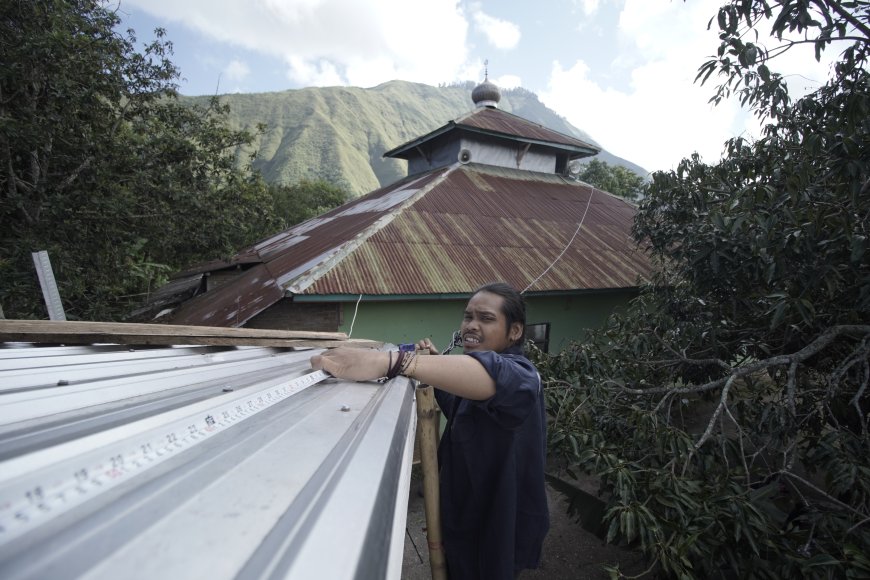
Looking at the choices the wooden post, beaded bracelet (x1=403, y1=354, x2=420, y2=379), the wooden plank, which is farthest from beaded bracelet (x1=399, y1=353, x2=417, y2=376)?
the wooden plank

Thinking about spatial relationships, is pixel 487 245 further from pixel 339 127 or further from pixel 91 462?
pixel 339 127

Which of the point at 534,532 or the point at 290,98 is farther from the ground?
the point at 290,98

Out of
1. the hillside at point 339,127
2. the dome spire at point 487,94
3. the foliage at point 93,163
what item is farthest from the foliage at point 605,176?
the hillside at point 339,127

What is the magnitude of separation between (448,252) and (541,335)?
7.28ft

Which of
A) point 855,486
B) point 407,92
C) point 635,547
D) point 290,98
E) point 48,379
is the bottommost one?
point 635,547

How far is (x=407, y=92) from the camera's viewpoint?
151250 millimetres

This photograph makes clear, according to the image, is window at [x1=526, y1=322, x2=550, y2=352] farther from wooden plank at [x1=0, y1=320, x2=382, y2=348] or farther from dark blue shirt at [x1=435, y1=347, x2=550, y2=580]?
dark blue shirt at [x1=435, y1=347, x2=550, y2=580]

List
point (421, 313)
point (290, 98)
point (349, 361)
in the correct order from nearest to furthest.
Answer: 1. point (349, 361)
2. point (421, 313)
3. point (290, 98)

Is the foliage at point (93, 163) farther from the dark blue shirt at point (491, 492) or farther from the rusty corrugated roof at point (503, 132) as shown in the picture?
the dark blue shirt at point (491, 492)

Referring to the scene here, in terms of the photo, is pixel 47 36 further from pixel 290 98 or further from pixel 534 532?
pixel 290 98

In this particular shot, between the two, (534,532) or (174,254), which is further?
(174,254)

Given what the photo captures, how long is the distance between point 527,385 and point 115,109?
947 centimetres

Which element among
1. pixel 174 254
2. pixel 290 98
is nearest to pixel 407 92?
pixel 290 98

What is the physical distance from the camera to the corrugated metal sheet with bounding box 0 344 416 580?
0.59 metres
